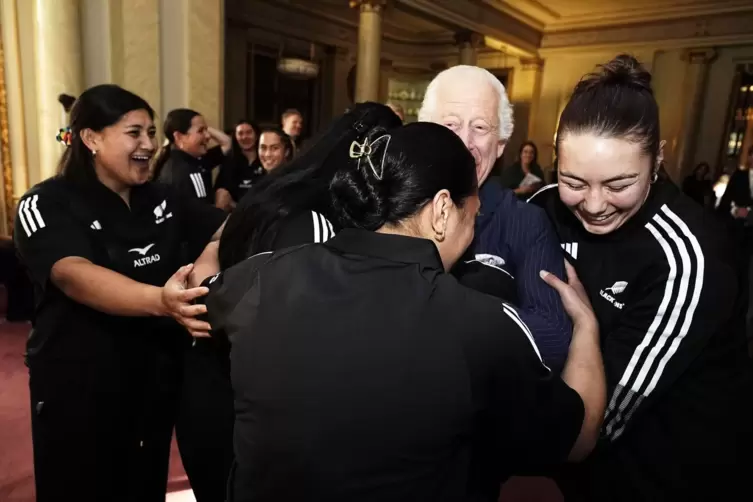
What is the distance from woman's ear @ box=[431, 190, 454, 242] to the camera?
90cm

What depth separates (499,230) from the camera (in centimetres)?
135

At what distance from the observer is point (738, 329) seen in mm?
1306

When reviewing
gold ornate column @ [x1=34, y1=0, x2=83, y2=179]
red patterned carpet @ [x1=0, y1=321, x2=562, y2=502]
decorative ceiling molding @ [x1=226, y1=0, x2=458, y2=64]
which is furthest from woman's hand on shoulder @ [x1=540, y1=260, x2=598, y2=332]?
decorative ceiling molding @ [x1=226, y1=0, x2=458, y2=64]

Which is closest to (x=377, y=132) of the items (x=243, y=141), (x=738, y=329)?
(x=738, y=329)

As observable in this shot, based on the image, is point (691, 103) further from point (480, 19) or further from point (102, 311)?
point (102, 311)

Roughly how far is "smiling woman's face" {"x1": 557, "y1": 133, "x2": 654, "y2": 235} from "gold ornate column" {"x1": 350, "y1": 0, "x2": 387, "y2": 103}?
6265 millimetres

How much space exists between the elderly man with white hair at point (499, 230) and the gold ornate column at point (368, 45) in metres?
5.98

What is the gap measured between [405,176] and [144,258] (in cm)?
115

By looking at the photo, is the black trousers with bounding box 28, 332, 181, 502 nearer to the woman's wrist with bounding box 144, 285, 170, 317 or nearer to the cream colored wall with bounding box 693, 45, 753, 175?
the woman's wrist with bounding box 144, 285, 170, 317

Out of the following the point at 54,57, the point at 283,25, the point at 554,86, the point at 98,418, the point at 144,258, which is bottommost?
the point at 98,418

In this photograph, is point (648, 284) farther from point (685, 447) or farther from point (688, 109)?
point (688, 109)

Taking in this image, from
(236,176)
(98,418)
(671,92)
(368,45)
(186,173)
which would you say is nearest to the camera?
(98,418)

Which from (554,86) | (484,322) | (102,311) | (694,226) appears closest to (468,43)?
(554,86)

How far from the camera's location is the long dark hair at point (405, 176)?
2.92 ft
